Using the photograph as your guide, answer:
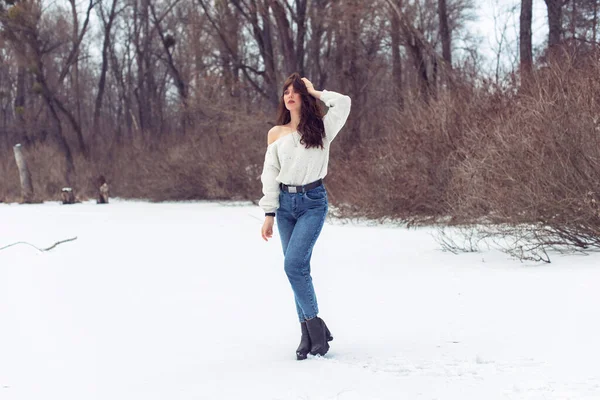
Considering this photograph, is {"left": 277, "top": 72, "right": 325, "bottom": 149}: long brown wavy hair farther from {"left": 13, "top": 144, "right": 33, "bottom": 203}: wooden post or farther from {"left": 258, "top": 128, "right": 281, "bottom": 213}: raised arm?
{"left": 13, "top": 144, "right": 33, "bottom": 203}: wooden post

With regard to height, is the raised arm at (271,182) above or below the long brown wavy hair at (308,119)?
below

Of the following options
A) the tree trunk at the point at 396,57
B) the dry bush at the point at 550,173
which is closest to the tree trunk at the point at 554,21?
the tree trunk at the point at 396,57

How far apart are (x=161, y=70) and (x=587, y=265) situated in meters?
46.1

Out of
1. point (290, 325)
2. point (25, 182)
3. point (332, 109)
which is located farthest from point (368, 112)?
point (332, 109)

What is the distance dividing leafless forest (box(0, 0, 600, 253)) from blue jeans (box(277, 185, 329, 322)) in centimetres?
458

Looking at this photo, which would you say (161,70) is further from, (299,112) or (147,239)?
(299,112)

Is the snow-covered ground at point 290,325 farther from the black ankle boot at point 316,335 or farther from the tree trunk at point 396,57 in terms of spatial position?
the tree trunk at point 396,57

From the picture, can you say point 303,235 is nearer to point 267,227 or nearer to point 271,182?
point 267,227

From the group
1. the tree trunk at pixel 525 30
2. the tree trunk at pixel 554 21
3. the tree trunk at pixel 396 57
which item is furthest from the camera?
the tree trunk at pixel 396 57

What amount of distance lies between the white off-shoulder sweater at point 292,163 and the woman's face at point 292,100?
0.58 feet

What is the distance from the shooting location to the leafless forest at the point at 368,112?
9055 mm

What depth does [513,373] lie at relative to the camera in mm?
4414

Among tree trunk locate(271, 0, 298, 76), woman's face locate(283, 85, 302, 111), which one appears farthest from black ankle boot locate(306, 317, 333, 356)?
tree trunk locate(271, 0, 298, 76)

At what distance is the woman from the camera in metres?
4.95
